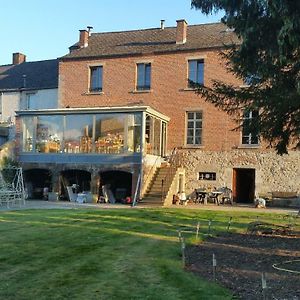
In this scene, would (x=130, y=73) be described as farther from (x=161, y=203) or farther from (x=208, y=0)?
(x=208, y=0)

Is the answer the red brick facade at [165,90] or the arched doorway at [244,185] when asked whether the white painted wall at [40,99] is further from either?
the arched doorway at [244,185]

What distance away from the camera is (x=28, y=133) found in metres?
26.2

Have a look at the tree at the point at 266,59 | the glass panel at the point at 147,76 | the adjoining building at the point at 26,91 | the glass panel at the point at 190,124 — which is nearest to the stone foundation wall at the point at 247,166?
the glass panel at the point at 190,124

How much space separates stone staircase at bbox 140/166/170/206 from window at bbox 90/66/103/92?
7456 mm

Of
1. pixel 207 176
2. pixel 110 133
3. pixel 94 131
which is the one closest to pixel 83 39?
pixel 94 131

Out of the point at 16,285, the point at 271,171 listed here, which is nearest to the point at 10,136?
the point at 271,171

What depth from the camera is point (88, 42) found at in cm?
3133

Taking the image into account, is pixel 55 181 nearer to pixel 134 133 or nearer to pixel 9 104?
pixel 134 133

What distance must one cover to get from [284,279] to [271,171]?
60.6 feet

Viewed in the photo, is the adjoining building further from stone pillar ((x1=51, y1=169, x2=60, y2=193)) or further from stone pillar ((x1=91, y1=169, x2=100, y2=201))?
stone pillar ((x1=91, y1=169, x2=100, y2=201))

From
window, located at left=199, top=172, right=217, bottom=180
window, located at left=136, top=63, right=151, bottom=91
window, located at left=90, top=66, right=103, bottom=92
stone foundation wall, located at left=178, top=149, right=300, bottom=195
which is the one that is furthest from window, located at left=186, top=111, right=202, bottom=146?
window, located at left=90, top=66, right=103, bottom=92

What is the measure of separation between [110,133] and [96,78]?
651 cm

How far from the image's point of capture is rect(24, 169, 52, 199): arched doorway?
26000 mm

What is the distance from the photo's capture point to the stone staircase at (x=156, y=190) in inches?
878
